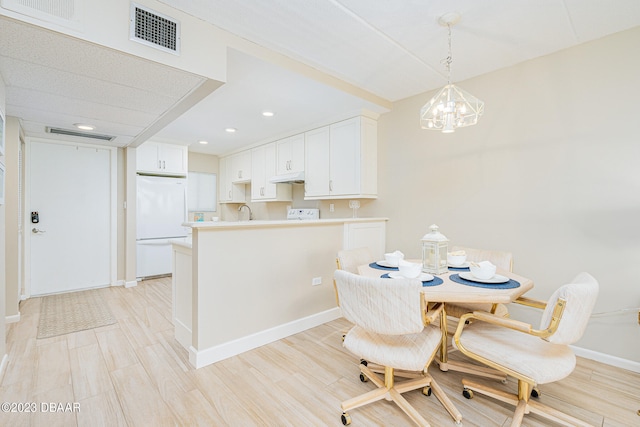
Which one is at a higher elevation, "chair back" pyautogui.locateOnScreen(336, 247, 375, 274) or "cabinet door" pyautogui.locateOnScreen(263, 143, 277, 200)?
"cabinet door" pyautogui.locateOnScreen(263, 143, 277, 200)

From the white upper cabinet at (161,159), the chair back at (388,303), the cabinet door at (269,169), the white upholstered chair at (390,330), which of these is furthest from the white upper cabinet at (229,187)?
the chair back at (388,303)

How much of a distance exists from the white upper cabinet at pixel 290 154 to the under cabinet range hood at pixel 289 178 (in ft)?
0.23

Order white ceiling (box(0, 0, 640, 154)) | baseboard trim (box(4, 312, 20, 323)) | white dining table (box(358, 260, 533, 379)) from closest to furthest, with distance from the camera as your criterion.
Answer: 1. white dining table (box(358, 260, 533, 379))
2. white ceiling (box(0, 0, 640, 154))
3. baseboard trim (box(4, 312, 20, 323))

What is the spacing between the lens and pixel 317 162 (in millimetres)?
4141

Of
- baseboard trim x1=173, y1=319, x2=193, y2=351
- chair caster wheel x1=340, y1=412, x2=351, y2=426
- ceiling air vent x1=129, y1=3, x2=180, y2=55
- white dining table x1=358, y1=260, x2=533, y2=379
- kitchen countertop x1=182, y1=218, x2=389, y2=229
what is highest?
ceiling air vent x1=129, y1=3, x2=180, y2=55

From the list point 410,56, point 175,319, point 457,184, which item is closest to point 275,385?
point 175,319

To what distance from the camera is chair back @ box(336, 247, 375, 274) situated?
2371mm

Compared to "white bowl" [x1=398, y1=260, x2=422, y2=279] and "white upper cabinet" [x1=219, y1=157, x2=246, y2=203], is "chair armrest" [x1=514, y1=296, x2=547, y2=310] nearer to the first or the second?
"white bowl" [x1=398, y1=260, x2=422, y2=279]

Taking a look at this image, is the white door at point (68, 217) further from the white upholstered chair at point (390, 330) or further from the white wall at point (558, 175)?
the white wall at point (558, 175)

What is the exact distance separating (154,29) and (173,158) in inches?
141

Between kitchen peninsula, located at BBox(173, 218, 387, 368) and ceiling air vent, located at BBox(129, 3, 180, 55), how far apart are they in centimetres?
127

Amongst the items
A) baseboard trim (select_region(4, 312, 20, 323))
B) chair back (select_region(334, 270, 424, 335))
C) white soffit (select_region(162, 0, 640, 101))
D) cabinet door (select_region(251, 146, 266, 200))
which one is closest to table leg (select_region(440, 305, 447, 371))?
chair back (select_region(334, 270, 424, 335))

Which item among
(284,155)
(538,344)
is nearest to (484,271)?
(538,344)

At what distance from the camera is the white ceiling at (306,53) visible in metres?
1.94
